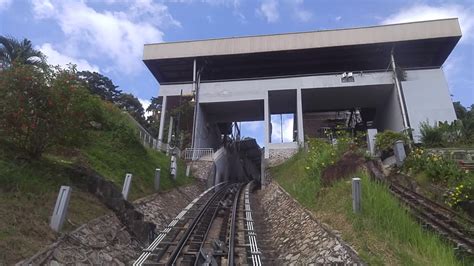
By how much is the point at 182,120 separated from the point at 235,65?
743 centimetres

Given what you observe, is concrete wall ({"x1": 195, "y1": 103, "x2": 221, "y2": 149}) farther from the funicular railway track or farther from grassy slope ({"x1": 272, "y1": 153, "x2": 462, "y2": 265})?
grassy slope ({"x1": 272, "y1": 153, "x2": 462, "y2": 265})

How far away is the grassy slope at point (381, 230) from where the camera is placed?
5.78 metres

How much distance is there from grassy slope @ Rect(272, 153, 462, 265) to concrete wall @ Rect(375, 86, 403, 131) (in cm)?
2098

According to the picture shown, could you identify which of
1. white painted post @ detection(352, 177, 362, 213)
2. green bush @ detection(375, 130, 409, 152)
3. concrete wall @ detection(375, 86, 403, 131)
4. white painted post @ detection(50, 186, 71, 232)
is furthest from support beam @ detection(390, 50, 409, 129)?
white painted post @ detection(50, 186, 71, 232)

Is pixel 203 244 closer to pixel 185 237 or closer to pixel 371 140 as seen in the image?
pixel 185 237

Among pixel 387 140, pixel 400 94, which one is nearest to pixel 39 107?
pixel 387 140

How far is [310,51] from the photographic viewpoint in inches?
1217

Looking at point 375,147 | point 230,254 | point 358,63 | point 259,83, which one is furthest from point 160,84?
point 230,254

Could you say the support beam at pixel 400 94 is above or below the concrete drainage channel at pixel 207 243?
above

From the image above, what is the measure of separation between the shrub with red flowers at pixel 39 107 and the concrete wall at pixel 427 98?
24.0m

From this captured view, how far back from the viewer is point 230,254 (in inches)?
291

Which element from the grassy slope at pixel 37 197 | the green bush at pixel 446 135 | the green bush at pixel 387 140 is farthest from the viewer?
the green bush at pixel 446 135

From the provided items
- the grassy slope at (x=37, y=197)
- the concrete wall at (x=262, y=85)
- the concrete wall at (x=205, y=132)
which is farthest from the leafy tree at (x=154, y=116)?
the grassy slope at (x=37, y=197)

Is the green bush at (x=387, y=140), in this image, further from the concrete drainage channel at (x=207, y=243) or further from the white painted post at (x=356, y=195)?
the white painted post at (x=356, y=195)
